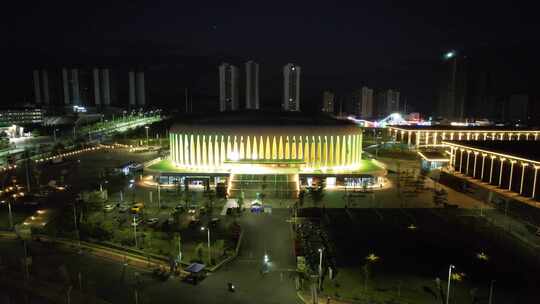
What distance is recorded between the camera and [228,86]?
10206cm

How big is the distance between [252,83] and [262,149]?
5951 centimetres

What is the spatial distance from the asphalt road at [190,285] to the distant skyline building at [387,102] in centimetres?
12219

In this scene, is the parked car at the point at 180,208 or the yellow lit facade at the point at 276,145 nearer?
the parked car at the point at 180,208

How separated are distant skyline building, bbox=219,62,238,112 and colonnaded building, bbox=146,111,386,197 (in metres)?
53.4

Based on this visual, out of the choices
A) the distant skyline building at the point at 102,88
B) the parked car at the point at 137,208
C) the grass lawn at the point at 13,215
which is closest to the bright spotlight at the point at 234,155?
the parked car at the point at 137,208

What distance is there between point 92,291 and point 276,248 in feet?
33.3

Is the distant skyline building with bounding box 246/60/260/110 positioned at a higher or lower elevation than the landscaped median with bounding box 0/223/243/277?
higher

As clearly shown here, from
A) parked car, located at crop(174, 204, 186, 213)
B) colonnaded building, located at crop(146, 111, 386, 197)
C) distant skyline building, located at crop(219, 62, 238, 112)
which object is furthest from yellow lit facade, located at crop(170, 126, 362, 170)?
distant skyline building, located at crop(219, 62, 238, 112)

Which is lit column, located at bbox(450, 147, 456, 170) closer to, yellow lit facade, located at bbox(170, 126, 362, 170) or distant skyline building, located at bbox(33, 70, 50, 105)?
yellow lit facade, located at bbox(170, 126, 362, 170)

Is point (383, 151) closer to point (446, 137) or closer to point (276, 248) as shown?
point (446, 137)

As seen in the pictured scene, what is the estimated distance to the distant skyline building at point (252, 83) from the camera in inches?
3939

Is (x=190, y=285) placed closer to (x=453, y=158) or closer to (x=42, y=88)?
(x=453, y=158)

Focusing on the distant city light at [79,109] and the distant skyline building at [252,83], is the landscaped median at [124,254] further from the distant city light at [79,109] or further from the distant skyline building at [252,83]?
the distant city light at [79,109]

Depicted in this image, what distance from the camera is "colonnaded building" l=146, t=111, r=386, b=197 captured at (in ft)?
137
